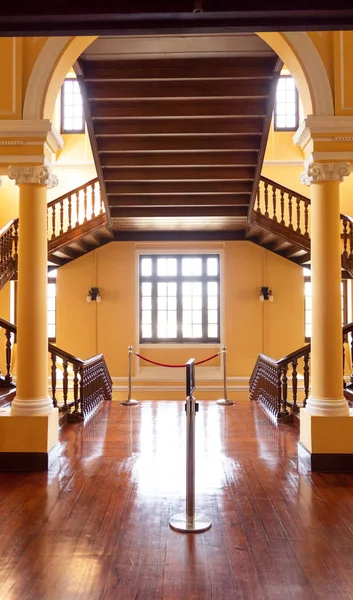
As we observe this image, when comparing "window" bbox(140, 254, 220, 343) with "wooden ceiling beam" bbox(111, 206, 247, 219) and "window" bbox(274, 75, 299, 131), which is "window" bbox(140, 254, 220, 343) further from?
"window" bbox(274, 75, 299, 131)

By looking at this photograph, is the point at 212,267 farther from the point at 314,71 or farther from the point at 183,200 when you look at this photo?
the point at 314,71

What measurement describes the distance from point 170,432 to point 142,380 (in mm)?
4611

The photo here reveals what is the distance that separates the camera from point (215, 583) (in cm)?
254

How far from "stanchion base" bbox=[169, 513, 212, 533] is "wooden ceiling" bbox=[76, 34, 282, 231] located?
17.5 feet

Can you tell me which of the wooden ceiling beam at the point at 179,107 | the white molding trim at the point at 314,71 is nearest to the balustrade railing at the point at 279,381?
the white molding trim at the point at 314,71

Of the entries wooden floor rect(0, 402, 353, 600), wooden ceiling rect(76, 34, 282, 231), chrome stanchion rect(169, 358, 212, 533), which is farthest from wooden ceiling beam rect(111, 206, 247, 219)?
chrome stanchion rect(169, 358, 212, 533)

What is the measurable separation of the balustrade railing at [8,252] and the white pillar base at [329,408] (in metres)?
6.02

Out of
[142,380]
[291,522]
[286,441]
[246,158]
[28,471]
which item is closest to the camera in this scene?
[291,522]

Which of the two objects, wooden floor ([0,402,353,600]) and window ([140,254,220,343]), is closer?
wooden floor ([0,402,353,600])

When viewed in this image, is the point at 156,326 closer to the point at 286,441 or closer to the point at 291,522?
the point at 286,441

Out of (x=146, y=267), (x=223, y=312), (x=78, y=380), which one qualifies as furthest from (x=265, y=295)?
(x=78, y=380)

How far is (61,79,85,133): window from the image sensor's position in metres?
11.5

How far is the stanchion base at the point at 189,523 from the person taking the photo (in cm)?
317

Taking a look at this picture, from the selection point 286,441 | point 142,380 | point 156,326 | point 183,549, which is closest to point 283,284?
point 156,326
